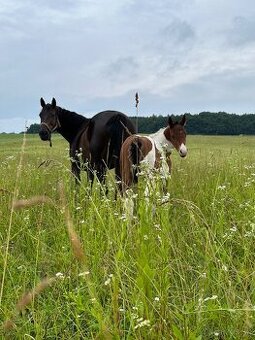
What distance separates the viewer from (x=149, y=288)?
2377 mm

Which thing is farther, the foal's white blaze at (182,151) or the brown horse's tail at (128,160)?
the foal's white blaze at (182,151)

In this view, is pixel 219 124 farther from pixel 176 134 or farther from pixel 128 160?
pixel 128 160

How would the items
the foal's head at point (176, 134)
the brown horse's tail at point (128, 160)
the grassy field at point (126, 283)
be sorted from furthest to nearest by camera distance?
1. the foal's head at point (176, 134)
2. the brown horse's tail at point (128, 160)
3. the grassy field at point (126, 283)

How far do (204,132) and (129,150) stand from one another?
63854mm

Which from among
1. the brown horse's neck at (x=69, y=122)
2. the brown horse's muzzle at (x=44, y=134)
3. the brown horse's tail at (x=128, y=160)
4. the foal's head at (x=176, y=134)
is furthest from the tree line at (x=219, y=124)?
the brown horse's tail at (x=128, y=160)

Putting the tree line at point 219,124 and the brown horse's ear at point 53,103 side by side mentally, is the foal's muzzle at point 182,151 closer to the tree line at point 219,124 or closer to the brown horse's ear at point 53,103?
the brown horse's ear at point 53,103

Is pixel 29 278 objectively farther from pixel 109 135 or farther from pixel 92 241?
pixel 109 135

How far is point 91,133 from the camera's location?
9.48 meters

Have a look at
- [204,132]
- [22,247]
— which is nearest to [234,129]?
[204,132]

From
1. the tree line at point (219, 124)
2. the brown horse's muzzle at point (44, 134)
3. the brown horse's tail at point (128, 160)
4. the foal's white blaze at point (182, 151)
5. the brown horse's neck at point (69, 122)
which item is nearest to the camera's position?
the brown horse's tail at point (128, 160)

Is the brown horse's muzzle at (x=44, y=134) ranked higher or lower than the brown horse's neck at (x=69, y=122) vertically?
lower

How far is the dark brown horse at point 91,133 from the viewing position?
8828mm

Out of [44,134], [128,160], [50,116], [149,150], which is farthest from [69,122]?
[149,150]

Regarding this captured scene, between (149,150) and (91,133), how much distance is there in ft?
9.13
